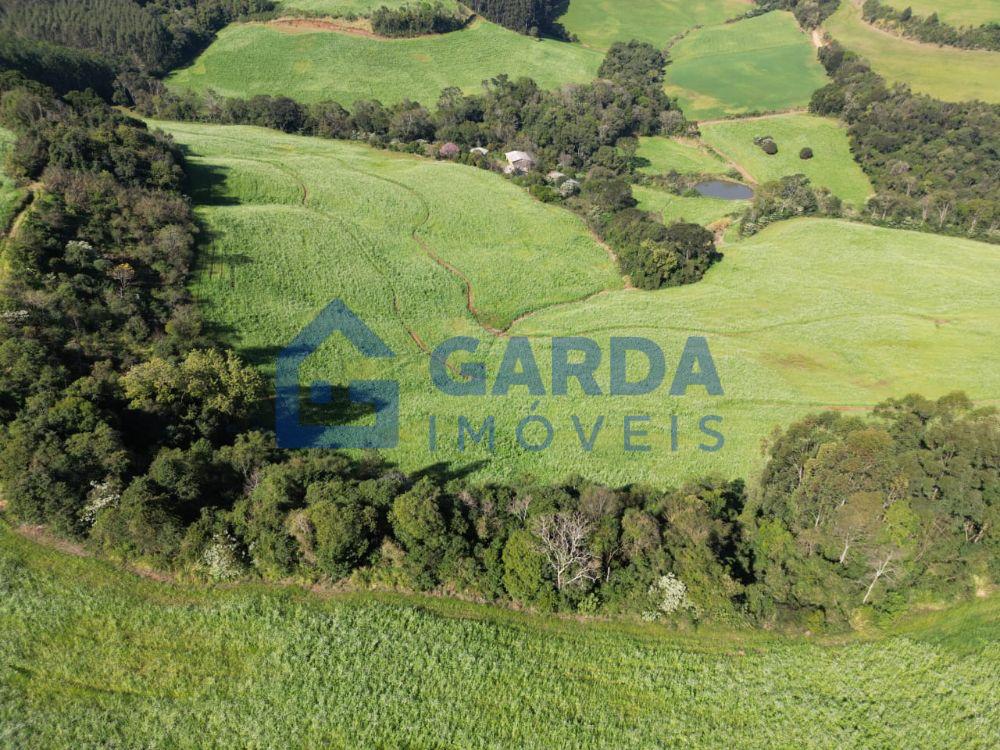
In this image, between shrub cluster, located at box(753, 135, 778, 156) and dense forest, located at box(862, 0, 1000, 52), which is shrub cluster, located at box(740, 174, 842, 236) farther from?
dense forest, located at box(862, 0, 1000, 52)

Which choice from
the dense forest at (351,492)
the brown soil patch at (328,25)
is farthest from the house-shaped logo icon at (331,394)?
the brown soil patch at (328,25)

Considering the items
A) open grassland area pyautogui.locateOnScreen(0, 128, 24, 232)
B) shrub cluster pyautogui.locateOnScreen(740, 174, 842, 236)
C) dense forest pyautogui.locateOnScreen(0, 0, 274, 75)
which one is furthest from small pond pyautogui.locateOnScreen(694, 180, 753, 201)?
dense forest pyautogui.locateOnScreen(0, 0, 274, 75)

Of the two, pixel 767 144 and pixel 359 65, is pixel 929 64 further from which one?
pixel 359 65

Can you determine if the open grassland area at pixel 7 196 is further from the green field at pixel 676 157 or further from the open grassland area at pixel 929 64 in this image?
the open grassland area at pixel 929 64

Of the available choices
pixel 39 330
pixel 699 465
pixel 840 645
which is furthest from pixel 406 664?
pixel 39 330

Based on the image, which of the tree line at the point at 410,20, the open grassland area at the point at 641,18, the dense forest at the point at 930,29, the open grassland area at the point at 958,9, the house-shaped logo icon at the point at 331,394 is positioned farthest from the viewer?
the open grassland area at the point at 641,18

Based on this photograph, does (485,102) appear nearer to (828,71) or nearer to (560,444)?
(828,71)

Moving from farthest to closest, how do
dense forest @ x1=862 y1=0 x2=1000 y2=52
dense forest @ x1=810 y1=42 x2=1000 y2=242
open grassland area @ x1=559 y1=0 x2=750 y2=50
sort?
open grassland area @ x1=559 y1=0 x2=750 y2=50 → dense forest @ x1=862 y1=0 x2=1000 y2=52 → dense forest @ x1=810 y1=42 x2=1000 y2=242
